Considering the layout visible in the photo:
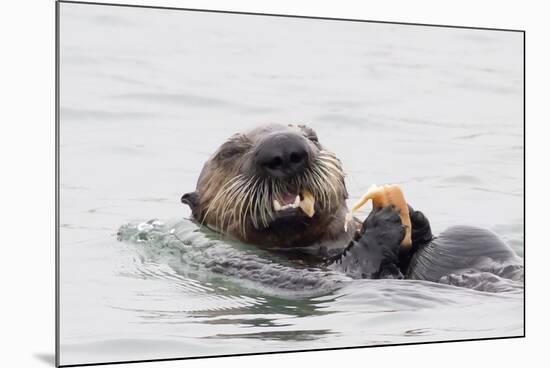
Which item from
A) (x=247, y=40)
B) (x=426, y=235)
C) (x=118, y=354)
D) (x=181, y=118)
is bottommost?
(x=118, y=354)

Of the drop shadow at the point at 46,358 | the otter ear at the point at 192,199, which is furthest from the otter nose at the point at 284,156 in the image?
the drop shadow at the point at 46,358

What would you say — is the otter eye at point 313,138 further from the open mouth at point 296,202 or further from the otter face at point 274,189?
the open mouth at point 296,202

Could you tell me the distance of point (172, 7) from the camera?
19.8 ft

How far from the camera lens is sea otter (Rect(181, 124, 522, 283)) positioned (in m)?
5.77

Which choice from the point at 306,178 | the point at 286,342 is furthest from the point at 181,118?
the point at 286,342

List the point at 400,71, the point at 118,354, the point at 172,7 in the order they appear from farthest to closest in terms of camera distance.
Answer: the point at 400,71, the point at 172,7, the point at 118,354

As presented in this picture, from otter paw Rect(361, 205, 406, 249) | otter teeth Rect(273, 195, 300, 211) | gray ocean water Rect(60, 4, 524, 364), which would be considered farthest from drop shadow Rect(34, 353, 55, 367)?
otter paw Rect(361, 205, 406, 249)

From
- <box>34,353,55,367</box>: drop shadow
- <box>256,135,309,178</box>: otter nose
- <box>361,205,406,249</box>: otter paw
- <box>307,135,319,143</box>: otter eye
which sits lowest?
<box>34,353,55,367</box>: drop shadow

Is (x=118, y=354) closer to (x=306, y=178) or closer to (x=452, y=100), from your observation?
(x=306, y=178)

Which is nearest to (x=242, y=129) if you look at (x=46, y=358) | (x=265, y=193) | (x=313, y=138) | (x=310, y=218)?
(x=313, y=138)

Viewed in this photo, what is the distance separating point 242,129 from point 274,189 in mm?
554

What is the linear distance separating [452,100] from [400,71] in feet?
1.37

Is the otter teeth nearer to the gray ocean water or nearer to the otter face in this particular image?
the otter face

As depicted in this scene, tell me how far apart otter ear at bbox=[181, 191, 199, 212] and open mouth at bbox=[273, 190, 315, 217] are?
625mm
